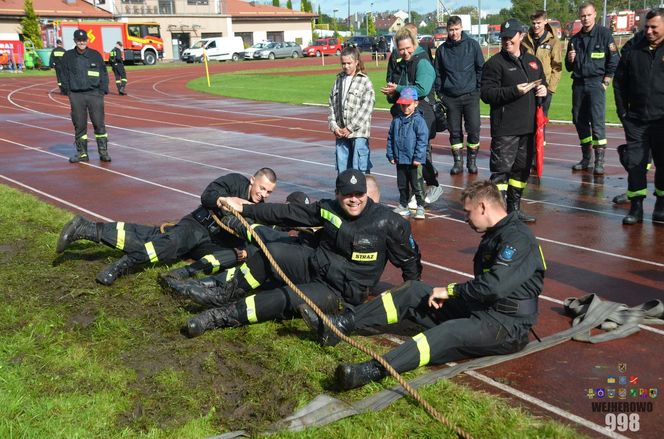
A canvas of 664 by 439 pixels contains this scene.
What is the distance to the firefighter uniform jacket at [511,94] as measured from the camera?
820 centimetres

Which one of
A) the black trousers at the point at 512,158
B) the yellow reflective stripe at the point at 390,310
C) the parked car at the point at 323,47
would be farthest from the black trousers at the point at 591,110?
the parked car at the point at 323,47

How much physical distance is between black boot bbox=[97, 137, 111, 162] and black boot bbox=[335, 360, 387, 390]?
10550 mm

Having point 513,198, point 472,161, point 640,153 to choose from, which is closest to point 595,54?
point 472,161

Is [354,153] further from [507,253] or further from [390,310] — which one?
[507,253]

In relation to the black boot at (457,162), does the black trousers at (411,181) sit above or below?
above

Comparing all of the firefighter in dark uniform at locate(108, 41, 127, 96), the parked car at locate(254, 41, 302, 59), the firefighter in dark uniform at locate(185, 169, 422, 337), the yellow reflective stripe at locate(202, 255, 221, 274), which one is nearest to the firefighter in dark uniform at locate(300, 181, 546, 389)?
the firefighter in dark uniform at locate(185, 169, 422, 337)

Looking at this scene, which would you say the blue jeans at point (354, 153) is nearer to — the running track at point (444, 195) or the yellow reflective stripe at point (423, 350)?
the running track at point (444, 195)

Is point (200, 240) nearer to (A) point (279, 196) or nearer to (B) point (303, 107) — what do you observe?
(A) point (279, 196)

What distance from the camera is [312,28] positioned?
90.5 metres

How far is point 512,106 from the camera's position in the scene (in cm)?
823

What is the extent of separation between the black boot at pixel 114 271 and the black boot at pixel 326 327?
2.17 meters

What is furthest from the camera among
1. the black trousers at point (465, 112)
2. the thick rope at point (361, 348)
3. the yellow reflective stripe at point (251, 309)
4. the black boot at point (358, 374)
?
the black trousers at point (465, 112)

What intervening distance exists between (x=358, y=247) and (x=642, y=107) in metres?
4.42

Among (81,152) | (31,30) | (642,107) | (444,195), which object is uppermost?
(31,30)
